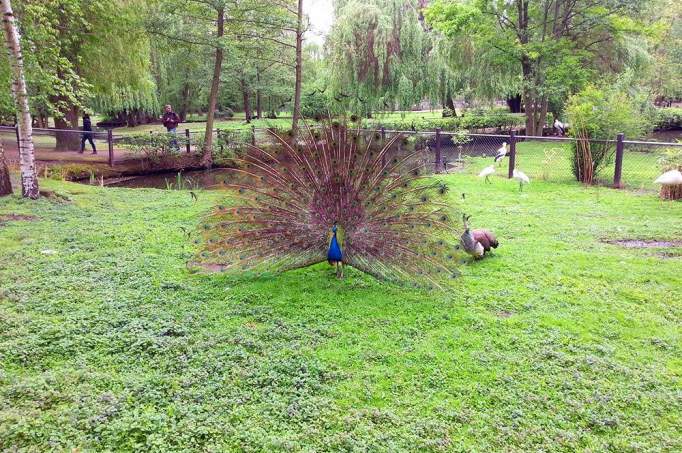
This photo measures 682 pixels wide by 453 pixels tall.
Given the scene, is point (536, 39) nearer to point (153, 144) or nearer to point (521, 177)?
point (521, 177)

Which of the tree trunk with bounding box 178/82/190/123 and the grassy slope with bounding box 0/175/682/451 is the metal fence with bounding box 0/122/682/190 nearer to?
the grassy slope with bounding box 0/175/682/451

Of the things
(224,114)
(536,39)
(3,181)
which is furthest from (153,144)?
(224,114)

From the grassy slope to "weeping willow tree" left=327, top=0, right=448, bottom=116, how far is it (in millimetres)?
A: 15484

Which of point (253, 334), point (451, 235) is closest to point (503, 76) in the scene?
point (451, 235)

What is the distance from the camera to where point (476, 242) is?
5.95m

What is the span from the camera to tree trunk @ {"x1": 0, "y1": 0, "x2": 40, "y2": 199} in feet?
26.7

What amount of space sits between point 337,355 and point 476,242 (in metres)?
2.69

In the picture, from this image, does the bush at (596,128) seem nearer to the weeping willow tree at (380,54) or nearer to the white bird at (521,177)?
the white bird at (521,177)

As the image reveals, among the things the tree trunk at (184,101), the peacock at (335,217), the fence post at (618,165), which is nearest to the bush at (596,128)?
the fence post at (618,165)

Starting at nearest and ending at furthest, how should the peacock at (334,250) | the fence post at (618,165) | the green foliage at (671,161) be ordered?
the peacock at (334,250) → the green foliage at (671,161) → the fence post at (618,165)

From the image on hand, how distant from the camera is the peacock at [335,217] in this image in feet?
16.0

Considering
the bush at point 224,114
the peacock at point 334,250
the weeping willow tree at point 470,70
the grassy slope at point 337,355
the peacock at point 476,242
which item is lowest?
the grassy slope at point 337,355

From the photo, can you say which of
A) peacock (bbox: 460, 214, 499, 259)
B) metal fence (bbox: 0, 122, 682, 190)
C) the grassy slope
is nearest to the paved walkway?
metal fence (bbox: 0, 122, 682, 190)

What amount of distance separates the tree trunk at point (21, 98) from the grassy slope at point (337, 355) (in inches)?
118
